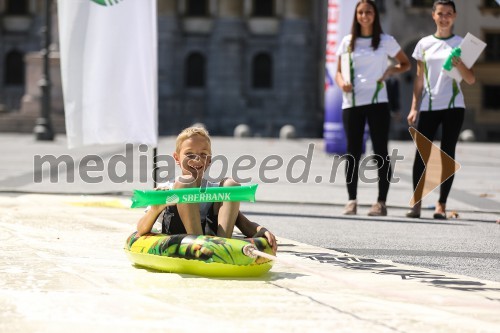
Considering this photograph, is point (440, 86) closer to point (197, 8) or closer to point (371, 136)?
point (371, 136)

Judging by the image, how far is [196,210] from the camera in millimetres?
6730

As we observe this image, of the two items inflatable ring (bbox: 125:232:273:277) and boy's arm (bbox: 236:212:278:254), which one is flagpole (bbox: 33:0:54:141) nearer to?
boy's arm (bbox: 236:212:278:254)

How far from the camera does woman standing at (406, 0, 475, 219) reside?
10562 millimetres

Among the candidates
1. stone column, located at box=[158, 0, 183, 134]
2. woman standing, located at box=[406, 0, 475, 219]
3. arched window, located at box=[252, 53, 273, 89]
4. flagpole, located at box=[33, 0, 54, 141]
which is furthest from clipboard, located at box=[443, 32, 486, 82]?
arched window, located at box=[252, 53, 273, 89]

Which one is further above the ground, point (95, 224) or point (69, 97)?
point (69, 97)

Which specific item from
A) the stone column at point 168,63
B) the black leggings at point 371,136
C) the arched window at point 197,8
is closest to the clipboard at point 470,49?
the black leggings at point 371,136

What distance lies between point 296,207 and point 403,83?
38.0 m

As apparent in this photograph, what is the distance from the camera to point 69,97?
10.6m

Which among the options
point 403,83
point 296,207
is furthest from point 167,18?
point 296,207

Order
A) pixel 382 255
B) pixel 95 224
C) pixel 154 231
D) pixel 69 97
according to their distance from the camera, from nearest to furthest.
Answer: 1. pixel 154 231
2. pixel 382 255
3. pixel 95 224
4. pixel 69 97

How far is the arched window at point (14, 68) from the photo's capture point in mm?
55906

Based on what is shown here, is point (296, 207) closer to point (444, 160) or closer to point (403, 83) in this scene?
point (444, 160)

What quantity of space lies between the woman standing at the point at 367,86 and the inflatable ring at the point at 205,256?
4505 millimetres

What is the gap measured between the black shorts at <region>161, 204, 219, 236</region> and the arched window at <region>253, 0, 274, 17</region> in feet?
162
